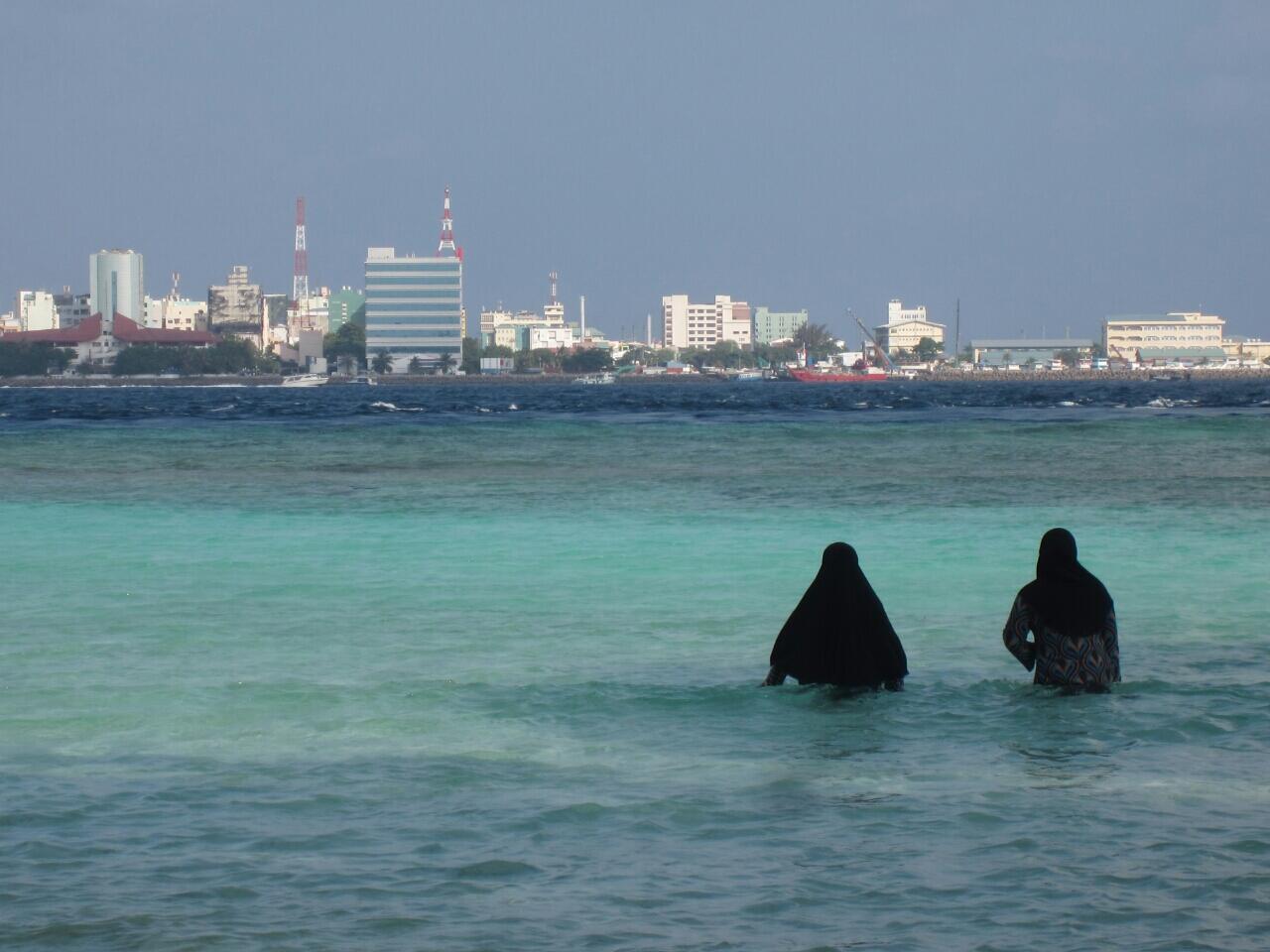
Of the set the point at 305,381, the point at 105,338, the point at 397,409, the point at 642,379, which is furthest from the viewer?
the point at 642,379

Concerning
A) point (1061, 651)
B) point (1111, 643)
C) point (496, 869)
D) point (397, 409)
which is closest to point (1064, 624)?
point (1061, 651)

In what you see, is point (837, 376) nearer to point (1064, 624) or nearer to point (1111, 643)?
point (1111, 643)

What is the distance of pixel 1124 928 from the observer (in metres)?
4.30

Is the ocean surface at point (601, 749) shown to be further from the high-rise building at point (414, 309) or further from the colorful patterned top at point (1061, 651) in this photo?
the high-rise building at point (414, 309)

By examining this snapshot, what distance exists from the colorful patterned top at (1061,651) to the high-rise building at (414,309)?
157382 mm

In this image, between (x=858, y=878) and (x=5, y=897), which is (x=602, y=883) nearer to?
(x=858, y=878)

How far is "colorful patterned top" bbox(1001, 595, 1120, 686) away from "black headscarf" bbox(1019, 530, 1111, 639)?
0.12 ft

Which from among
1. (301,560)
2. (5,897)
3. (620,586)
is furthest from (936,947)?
(301,560)

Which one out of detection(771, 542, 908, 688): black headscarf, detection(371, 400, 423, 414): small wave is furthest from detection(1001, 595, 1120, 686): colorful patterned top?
detection(371, 400, 423, 414): small wave

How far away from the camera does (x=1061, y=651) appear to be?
22.8ft

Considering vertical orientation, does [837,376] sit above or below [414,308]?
below

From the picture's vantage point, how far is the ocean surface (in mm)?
4477

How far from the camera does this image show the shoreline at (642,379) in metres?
151

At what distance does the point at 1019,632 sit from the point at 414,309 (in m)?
161
